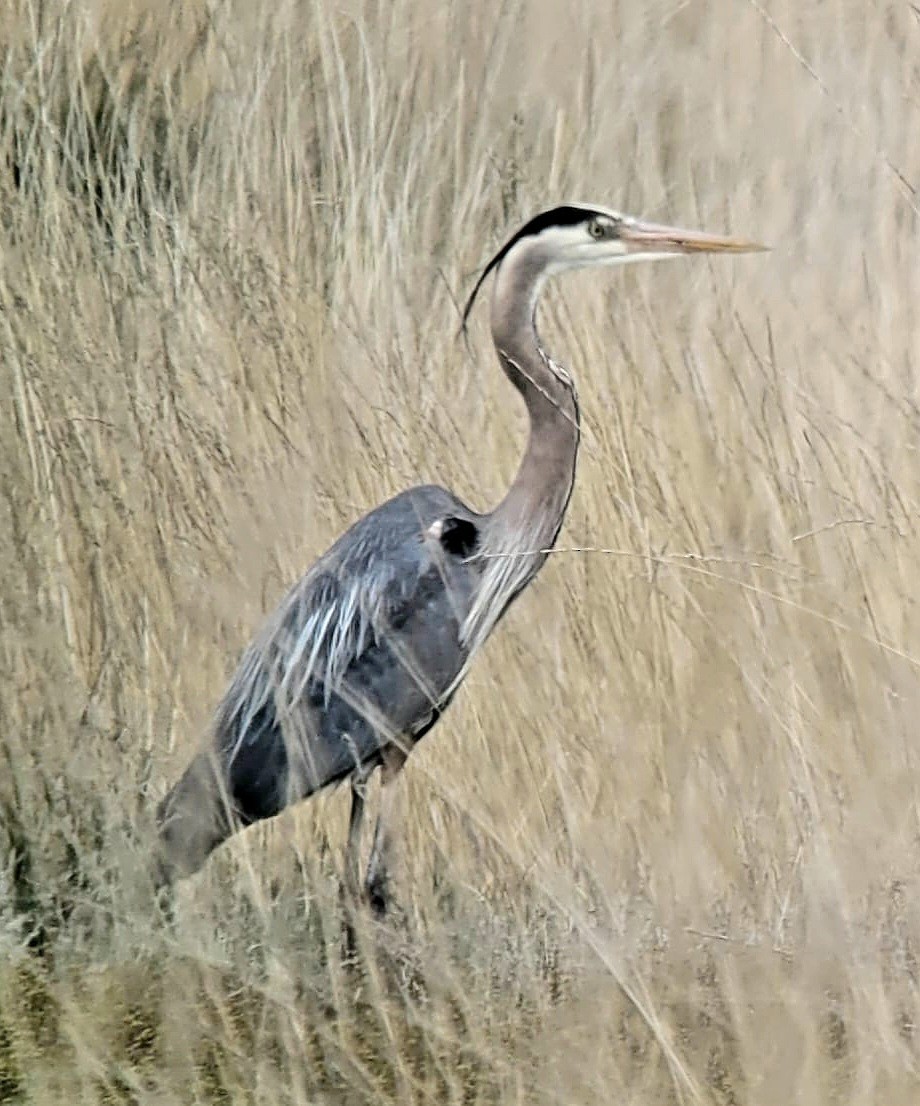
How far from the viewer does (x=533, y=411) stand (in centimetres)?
178

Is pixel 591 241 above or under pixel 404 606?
above

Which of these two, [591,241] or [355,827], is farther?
[591,241]

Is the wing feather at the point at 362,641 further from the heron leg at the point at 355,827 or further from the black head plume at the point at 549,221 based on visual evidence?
the black head plume at the point at 549,221

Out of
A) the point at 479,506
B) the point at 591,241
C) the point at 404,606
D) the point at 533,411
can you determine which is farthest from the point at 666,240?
the point at 404,606

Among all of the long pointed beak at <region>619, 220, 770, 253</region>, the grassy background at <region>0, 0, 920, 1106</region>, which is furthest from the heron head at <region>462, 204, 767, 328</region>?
the grassy background at <region>0, 0, 920, 1106</region>

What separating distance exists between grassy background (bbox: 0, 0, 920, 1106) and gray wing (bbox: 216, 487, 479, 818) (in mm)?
36

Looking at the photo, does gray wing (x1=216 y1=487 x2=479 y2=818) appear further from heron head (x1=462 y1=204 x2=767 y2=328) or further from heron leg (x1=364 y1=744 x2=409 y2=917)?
heron head (x1=462 y1=204 x2=767 y2=328)

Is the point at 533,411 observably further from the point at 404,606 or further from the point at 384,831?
the point at 384,831

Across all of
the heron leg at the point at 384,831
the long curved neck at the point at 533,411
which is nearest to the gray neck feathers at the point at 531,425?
the long curved neck at the point at 533,411

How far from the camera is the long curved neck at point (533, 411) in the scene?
1.76 m

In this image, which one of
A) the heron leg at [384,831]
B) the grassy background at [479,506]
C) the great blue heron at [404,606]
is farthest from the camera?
the great blue heron at [404,606]

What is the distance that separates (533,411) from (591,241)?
0.19m

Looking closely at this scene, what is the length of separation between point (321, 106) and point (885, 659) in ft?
3.24

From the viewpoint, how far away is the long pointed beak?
68.9 inches
